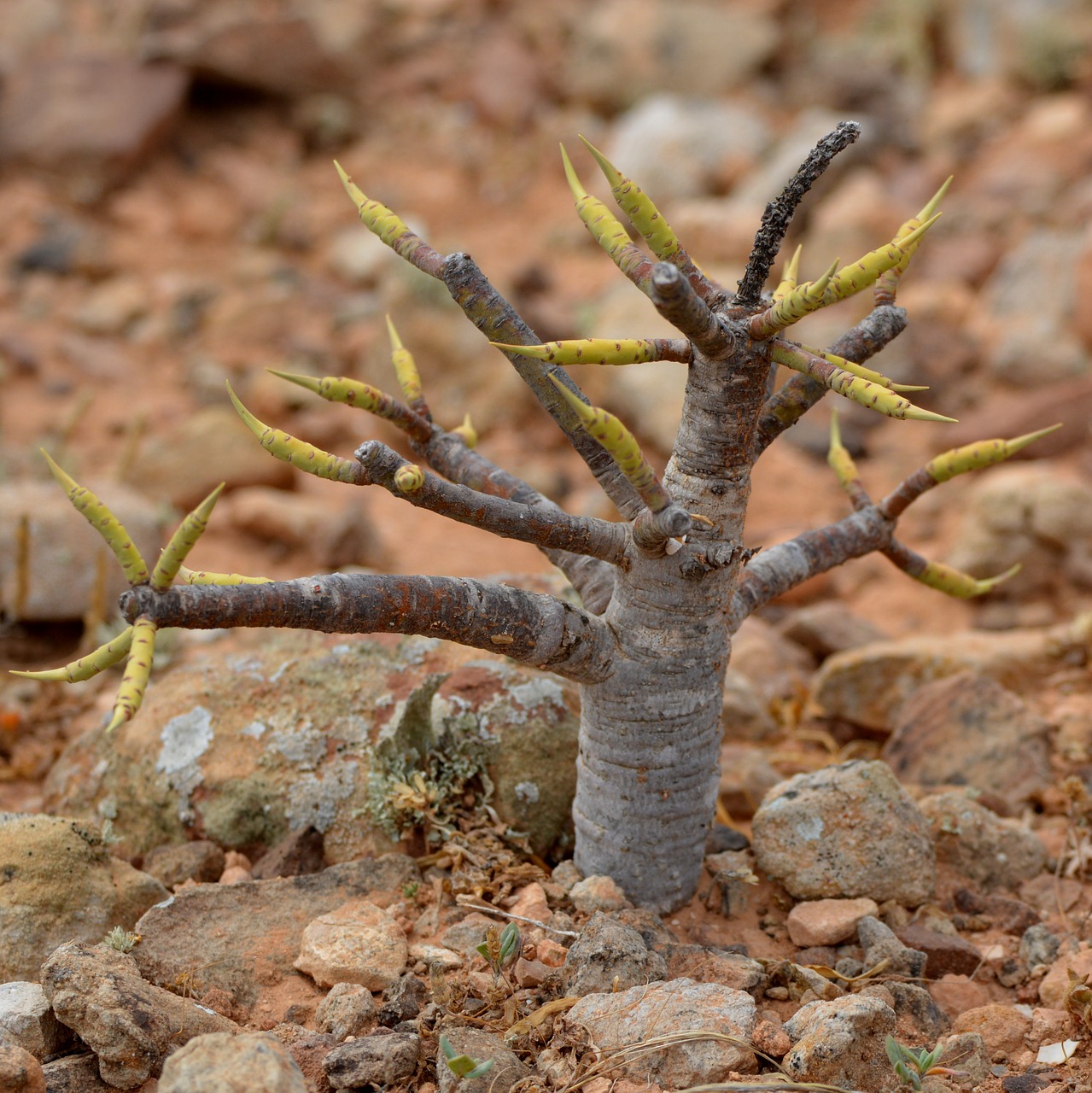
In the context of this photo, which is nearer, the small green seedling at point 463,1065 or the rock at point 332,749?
the small green seedling at point 463,1065

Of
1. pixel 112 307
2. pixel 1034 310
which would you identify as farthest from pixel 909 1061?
pixel 112 307

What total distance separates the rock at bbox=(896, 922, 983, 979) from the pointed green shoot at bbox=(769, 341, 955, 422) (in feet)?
4.25

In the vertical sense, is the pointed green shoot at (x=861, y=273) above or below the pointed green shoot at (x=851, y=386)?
above

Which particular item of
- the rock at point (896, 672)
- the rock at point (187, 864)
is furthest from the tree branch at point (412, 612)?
the rock at point (896, 672)

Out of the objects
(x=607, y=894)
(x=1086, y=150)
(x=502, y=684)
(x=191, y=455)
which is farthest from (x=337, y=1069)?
(x=1086, y=150)

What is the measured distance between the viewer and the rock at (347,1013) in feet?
6.93

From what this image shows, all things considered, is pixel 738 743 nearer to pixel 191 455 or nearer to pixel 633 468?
pixel 633 468

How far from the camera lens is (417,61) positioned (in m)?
11.3

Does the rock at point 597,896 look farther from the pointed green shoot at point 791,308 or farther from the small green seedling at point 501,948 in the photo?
the pointed green shoot at point 791,308

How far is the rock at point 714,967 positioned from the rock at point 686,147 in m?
7.57

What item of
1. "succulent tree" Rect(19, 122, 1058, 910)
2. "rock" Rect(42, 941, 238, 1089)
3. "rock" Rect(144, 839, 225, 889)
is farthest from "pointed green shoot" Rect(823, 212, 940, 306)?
"rock" Rect(144, 839, 225, 889)

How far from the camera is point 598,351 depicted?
1.75m

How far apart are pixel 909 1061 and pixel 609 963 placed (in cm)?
56

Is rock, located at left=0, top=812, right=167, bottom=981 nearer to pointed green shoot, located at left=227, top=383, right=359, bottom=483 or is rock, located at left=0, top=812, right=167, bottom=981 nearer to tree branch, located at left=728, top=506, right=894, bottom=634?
pointed green shoot, located at left=227, top=383, right=359, bottom=483
